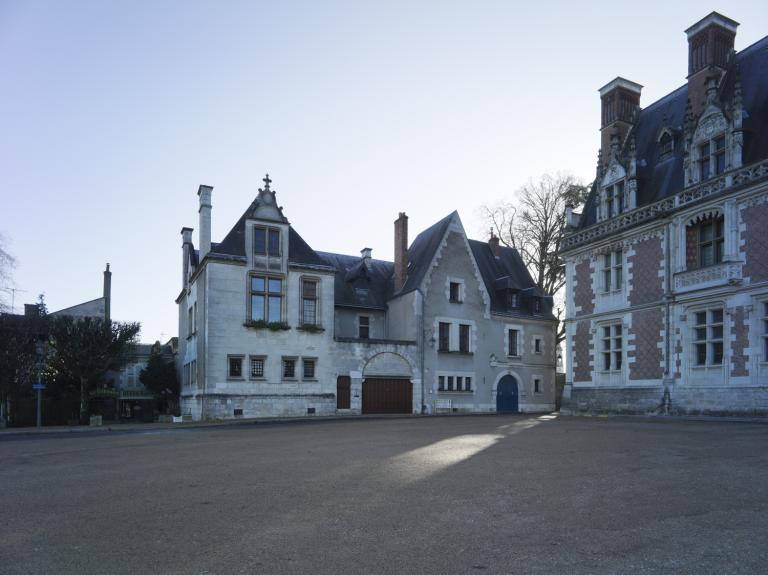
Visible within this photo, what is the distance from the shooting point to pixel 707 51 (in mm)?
26375

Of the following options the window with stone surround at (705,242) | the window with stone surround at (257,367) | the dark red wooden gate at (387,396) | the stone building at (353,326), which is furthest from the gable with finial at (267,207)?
the window with stone surround at (705,242)

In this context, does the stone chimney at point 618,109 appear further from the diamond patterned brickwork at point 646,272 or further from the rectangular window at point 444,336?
the rectangular window at point 444,336

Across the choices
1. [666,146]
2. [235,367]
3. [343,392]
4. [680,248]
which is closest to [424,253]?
[343,392]

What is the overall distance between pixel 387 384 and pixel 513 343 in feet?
31.9

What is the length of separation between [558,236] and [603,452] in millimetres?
33261

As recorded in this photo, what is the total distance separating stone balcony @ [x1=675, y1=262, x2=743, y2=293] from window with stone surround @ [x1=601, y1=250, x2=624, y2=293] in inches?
144

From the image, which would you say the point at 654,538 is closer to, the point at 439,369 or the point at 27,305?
the point at 439,369

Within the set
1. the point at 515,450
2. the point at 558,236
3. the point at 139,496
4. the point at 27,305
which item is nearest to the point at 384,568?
the point at 139,496

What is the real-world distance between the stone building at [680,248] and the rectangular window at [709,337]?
0.04m

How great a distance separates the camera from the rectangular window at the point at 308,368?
32.8m

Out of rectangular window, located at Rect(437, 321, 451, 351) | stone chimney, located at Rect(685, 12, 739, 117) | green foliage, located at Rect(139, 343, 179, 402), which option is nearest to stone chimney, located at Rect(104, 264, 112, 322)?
green foliage, located at Rect(139, 343, 179, 402)

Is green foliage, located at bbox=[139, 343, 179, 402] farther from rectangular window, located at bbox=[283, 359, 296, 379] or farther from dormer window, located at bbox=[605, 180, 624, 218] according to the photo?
dormer window, located at bbox=[605, 180, 624, 218]

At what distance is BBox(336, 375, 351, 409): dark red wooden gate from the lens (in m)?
33.7

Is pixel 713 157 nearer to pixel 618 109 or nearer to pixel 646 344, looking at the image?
pixel 646 344
